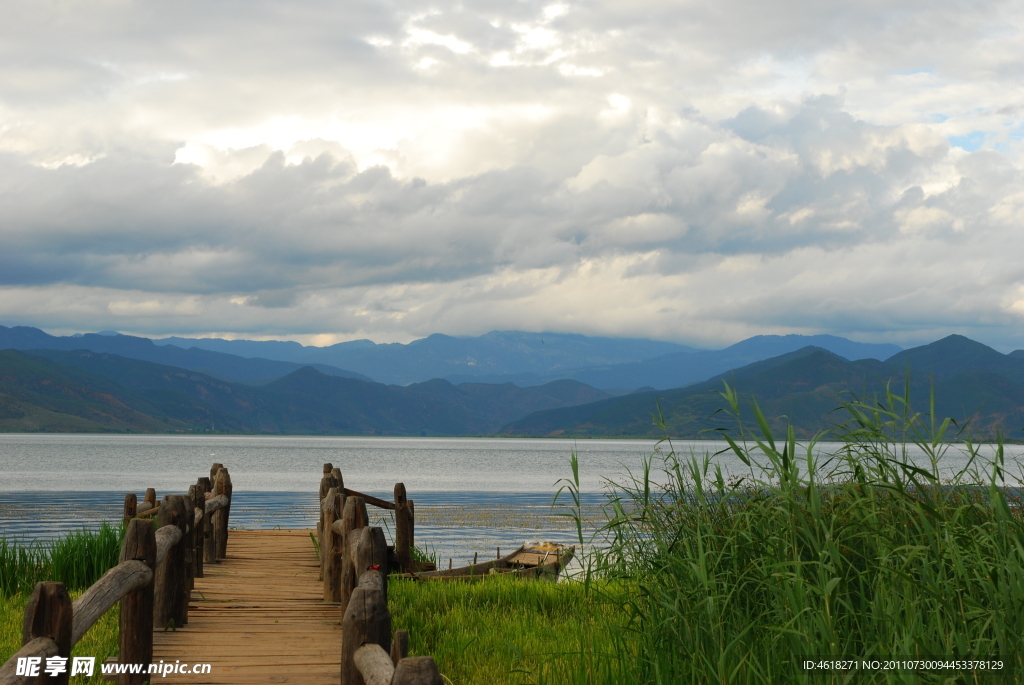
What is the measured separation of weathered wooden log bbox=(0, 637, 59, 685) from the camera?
3764mm

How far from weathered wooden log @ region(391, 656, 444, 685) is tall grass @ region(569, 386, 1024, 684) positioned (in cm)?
250

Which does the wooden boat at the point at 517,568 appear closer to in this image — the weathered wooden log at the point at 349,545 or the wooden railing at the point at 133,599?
the weathered wooden log at the point at 349,545

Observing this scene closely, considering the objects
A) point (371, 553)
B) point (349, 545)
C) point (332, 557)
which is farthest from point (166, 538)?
point (332, 557)

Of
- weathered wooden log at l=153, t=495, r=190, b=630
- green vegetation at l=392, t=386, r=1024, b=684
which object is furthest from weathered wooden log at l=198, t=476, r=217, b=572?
green vegetation at l=392, t=386, r=1024, b=684

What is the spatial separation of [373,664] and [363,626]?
0.51 m

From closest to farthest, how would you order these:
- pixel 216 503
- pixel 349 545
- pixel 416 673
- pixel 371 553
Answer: pixel 416 673
pixel 371 553
pixel 349 545
pixel 216 503

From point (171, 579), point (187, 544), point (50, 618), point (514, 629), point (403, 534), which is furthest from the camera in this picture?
point (403, 534)

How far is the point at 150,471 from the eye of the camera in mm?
71875

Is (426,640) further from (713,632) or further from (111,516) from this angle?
(111,516)

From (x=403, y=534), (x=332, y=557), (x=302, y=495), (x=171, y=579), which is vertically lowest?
(x=302, y=495)

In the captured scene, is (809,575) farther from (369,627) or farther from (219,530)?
(219,530)

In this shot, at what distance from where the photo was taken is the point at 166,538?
7.14 m

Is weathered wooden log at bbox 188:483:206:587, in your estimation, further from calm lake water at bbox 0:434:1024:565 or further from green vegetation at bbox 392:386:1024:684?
green vegetation at bbox 392:386:1024:684

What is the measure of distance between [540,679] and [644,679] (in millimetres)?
770
